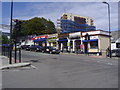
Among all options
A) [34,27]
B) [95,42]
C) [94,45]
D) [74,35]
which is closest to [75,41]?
[74,35]

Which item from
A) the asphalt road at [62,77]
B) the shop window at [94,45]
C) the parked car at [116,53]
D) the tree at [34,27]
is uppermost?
the tree at [34,27]

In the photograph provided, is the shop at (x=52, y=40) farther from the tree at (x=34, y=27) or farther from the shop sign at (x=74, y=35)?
the tree at (x=34, y=27)

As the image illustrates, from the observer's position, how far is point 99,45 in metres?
36.1

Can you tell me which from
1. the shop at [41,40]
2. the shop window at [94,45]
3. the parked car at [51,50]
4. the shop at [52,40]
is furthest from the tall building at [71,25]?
the parked car at [51,50]

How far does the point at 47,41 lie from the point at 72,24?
126ft

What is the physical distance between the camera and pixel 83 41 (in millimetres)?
39281

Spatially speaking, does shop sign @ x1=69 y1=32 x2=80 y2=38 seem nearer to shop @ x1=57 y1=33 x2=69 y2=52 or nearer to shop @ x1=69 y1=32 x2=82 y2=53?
shop @ x1=69 y1=32 x2=82 y2=53

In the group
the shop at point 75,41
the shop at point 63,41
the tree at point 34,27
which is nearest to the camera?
the shop at point 75,41

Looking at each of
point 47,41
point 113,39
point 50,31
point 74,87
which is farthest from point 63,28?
point 74,87

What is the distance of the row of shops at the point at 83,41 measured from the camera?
36.8m

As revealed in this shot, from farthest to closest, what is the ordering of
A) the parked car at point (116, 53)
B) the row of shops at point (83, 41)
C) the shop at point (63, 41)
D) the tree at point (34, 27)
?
the tree at point (34, 27) < the shop at point (63, 41) < the row of shops at point (83, 41) < the parked car at point (116, 53)

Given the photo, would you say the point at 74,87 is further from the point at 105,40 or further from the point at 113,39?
the point at 113,39

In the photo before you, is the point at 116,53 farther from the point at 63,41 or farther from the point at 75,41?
the point at 63,41

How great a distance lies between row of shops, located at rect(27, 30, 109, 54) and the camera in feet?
121
